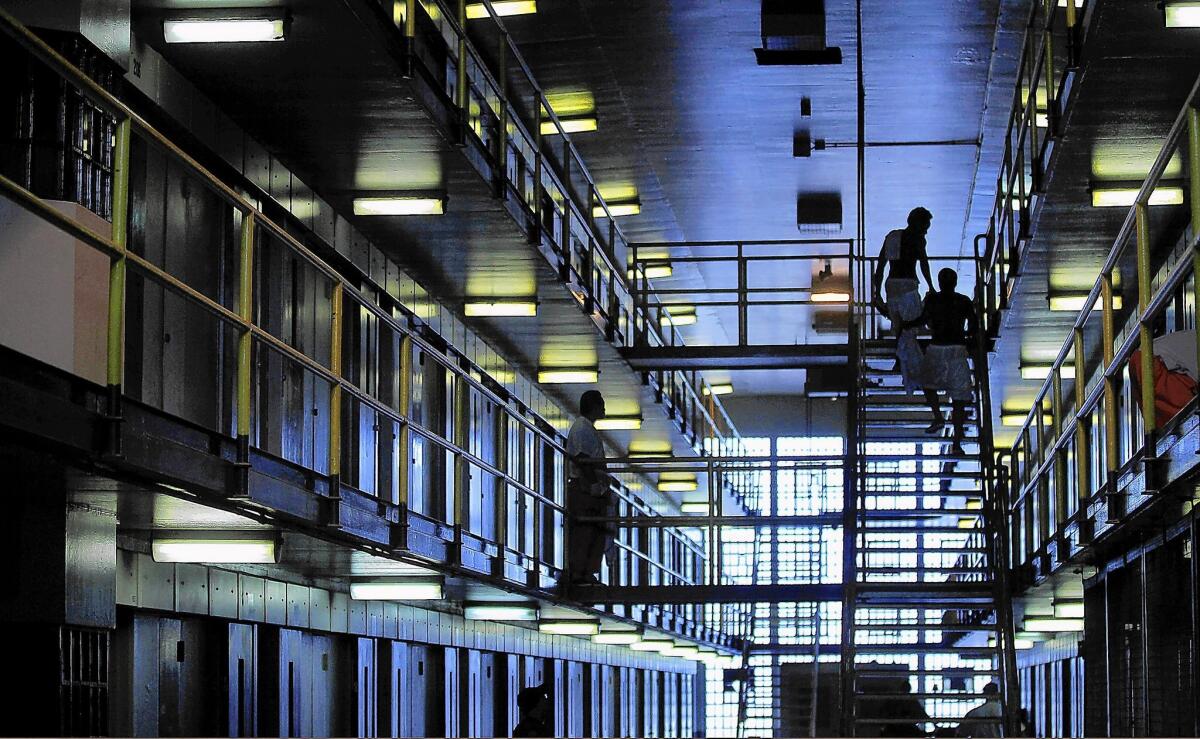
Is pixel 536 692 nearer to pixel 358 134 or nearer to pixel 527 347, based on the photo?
pixel 527 347

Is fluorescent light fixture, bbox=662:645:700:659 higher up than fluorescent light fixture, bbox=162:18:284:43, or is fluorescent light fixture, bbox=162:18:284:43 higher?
fluorescent light fixture, bbox=162:18:284:43

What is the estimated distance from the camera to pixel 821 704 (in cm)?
2692

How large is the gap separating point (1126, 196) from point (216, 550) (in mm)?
7162

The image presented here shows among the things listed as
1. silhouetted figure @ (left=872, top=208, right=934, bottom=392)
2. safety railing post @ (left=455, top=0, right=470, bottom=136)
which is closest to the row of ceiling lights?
safety railing post @ (left=455, top=0, right=470, bottom=136)

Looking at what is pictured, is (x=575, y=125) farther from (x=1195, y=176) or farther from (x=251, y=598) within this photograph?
(x=1195, y=176)

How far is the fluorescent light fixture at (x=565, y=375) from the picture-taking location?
64.6ft

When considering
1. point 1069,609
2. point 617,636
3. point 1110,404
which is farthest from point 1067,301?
point 617,636

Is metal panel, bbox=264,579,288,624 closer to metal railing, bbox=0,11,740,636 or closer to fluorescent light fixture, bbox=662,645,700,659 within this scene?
metal railing, bbox=0,11,740,636

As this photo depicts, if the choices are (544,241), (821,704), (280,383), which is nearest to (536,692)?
(544,241)

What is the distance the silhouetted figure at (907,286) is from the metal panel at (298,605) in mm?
5534

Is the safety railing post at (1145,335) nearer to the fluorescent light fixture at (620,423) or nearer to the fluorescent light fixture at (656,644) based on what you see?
the fluorescent light fixture at (620,423)

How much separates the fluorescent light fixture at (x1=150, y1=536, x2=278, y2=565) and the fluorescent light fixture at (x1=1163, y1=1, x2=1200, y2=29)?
5603mm

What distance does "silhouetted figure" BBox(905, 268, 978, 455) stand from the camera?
15031 millimetres

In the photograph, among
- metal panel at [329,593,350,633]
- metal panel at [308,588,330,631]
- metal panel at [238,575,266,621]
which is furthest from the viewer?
metal panel at [329,593,350,633]
